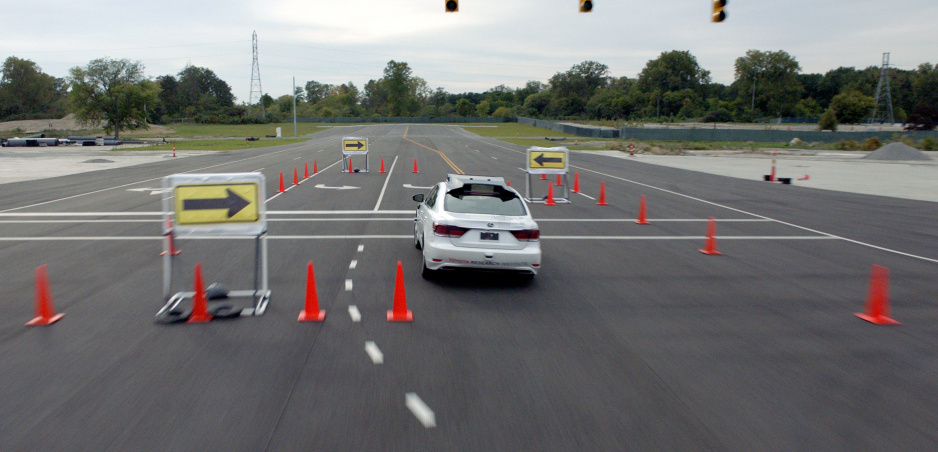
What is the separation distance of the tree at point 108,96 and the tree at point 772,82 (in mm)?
112975

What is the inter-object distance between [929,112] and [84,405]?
98339 mm

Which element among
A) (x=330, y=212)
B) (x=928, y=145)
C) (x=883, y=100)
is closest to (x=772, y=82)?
(x=883, y=100)

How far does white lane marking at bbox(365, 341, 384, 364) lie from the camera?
22.6 feet

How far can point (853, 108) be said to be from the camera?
107312mm

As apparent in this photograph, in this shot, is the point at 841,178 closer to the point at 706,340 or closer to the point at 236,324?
the point at 706,340

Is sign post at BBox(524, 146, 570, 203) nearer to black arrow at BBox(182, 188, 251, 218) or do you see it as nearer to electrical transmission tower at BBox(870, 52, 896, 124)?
black arrow at BBox(182, 188, 251, 218)

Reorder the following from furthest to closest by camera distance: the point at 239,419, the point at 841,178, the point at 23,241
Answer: the point at 841,178, the point at 23,241, the point at 239,419

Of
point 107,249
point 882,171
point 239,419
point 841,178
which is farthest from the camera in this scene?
point 882,171

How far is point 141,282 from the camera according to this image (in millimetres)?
10344

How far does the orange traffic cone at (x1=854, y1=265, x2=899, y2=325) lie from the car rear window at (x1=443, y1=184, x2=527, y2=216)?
4750 millimetres

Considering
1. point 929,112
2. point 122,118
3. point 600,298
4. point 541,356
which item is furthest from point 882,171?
point 122,118

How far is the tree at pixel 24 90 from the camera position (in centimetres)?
13688

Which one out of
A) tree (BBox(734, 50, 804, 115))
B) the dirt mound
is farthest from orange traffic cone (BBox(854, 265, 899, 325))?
tree (BBox(734, 50, 804, 115))

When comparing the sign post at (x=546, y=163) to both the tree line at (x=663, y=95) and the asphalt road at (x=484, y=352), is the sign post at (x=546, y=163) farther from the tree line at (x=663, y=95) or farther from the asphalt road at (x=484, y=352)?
the tree line at (x=663, y=95)
